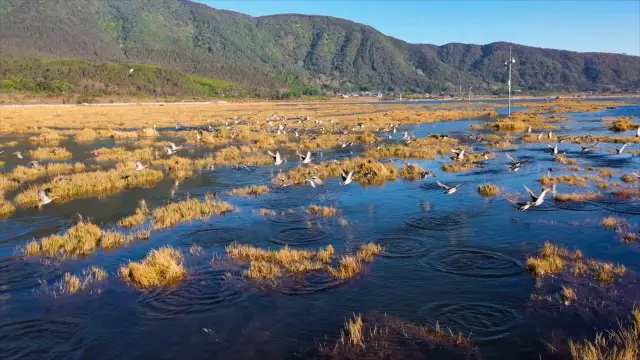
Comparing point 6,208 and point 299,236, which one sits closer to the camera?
point 299,236

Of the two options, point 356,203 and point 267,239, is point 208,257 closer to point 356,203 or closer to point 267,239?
point 267,239

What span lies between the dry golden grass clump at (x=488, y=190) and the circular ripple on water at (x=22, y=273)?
48.5 feet

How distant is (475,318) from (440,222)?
6.46 metres

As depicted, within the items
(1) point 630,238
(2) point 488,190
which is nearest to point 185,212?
(2) point 488,190

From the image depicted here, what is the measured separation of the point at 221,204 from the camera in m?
17.3

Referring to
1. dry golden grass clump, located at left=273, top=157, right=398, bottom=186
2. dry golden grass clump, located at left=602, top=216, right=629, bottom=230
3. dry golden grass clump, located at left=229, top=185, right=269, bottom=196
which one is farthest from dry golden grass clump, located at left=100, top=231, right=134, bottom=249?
dry golden grass clump, located at left=602, top=216, right=629, bottom=230

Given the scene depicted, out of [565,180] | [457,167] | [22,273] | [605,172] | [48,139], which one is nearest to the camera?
[22,273]

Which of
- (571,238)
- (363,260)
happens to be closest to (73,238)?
(363,260)

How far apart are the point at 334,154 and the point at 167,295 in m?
23.3

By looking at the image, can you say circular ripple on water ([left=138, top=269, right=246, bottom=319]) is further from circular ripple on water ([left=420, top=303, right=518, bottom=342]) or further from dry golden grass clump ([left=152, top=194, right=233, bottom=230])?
dry golden grass clump ([left=152, top=194, right=233, bottom=230])

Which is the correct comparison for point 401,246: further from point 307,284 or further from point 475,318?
point 475,318

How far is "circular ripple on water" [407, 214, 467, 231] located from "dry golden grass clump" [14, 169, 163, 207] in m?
13.5

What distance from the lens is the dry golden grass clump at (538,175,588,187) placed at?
2005 cm

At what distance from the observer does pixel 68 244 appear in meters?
13.1
